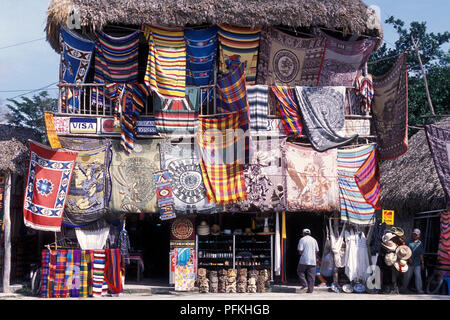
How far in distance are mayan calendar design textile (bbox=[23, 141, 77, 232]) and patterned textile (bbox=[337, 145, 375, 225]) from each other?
657 cm

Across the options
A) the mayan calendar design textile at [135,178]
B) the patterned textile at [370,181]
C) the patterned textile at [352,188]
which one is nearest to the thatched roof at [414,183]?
the patterned textile at [370,181]

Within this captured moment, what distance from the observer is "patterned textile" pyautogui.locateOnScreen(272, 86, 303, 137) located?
544 inches

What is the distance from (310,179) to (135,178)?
4270 mm

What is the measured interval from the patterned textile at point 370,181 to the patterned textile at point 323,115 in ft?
2.69

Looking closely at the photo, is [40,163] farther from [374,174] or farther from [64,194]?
[374,174]

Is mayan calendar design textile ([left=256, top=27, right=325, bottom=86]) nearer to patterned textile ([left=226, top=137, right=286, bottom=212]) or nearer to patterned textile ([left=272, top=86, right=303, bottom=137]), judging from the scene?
patterned textile ([left=272, top=86, right=303, bottom=137])

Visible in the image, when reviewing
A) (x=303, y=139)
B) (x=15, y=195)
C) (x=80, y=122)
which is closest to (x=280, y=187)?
(x=303, y=139)

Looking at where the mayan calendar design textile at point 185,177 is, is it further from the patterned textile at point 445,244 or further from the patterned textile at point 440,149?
the patterned textile at point 445,244

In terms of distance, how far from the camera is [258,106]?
544 inches

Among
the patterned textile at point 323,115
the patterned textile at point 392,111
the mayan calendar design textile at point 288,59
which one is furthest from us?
the mayan calendar design textile at point 288,59

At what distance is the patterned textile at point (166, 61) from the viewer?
13.6 metres

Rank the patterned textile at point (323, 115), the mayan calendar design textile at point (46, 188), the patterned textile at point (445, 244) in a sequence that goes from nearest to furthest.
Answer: the mayan calendar design textile at point (46, 188), the patterned textile at point (445, 244), the patterned textile at point (323, 115)

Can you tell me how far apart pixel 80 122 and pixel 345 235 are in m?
7.06

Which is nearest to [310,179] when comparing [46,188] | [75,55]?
[46,188]
